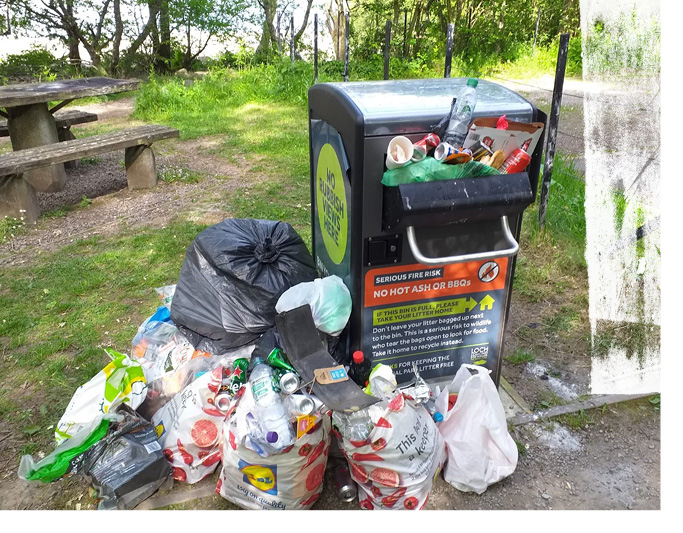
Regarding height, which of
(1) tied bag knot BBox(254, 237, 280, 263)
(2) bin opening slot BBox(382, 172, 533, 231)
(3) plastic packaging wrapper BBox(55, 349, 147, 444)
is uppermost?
(2) bin opening slot BBox(382, 172, 533, 231)

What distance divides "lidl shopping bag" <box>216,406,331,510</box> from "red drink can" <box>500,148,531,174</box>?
104cm

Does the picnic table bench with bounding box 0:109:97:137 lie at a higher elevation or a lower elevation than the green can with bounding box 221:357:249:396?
higher

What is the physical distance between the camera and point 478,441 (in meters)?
1.98

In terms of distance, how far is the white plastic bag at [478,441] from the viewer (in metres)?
1.97

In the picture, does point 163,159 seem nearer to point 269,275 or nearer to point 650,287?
point 269,275

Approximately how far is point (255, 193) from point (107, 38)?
10.5m

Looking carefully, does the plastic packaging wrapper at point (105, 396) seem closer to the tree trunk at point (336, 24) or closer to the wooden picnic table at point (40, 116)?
the wooden picnic table at point (40, 116)

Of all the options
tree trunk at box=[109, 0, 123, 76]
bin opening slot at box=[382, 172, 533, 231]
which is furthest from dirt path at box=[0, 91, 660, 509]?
tree trunk at box=[109, 0, 123, 76]

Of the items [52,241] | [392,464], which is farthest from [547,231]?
[52,241]

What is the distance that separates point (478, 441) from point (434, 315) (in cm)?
50

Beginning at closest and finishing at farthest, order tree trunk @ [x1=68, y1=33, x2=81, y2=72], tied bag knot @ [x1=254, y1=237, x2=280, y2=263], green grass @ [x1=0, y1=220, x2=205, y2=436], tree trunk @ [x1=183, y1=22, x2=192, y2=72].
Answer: tied bag knot @ [x1=254, y1=237, x2=280, y2=263]
green grass @ [x1=0, y1=220, x2=205, y2=436]
tree trunk @ [x1=68, y1=33, x2=81, y2=72]
tree trunk @ [x1=183, y1=22, x2=192, y2=72]

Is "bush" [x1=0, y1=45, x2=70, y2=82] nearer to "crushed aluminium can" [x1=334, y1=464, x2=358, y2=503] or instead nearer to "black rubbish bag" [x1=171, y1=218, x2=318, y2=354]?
"black rubbish bag" [x1=171, y1=218, x2=318, y2=354]

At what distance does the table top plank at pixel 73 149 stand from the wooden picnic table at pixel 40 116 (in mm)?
601

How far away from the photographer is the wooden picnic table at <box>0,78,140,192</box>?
17.6ft
